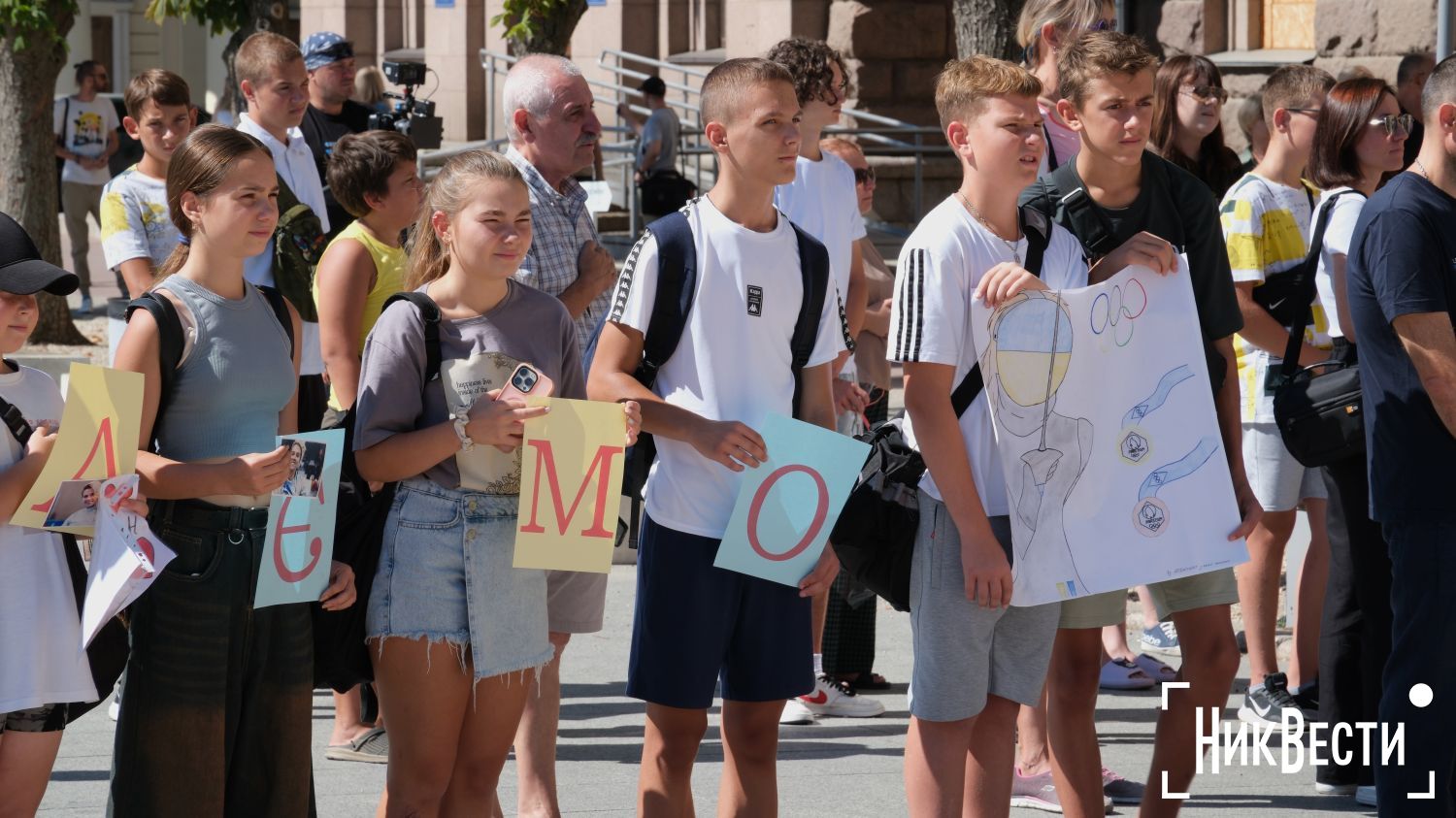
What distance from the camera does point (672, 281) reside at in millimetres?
4203

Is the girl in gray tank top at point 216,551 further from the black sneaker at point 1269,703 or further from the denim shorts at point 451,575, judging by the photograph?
the black sneaker at point 1269,703

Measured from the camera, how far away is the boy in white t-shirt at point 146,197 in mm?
6395

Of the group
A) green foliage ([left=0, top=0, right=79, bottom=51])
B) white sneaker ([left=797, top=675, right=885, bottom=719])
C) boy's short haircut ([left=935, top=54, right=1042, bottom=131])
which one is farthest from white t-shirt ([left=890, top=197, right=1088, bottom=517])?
green foliage ([left=0, top=0, right=79, bottom=51])

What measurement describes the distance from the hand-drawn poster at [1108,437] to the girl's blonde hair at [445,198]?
1.17 m

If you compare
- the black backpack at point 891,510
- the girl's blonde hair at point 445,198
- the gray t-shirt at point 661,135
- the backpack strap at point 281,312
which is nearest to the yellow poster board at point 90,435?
the backpack strap at point 281,312

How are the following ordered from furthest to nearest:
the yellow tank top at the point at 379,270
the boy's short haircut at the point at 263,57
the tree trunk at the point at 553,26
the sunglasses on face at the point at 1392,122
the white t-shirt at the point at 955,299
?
the tree trunk at the point at 553,26
the boy's short haircut at the point at 263,57
the sunglasses on face at the point at 1392,122
the yellow tank top at the point at 379,270
the white t-shirt at the point at 955,299

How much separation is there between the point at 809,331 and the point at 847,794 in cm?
179

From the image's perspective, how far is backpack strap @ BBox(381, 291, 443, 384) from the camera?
403 cm

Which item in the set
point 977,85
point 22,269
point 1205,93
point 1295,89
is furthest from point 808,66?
point 22,269

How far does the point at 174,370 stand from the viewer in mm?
3863

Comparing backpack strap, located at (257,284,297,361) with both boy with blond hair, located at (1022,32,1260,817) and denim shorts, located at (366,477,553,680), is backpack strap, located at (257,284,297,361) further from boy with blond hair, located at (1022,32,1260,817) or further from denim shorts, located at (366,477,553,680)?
boy with blond hair, located at (1022,32,1260,817)

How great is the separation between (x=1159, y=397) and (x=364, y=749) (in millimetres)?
2869

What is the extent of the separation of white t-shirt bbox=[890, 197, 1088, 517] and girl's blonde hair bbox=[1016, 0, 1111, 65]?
1369 mm

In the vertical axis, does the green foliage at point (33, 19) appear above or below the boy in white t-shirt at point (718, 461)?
above
